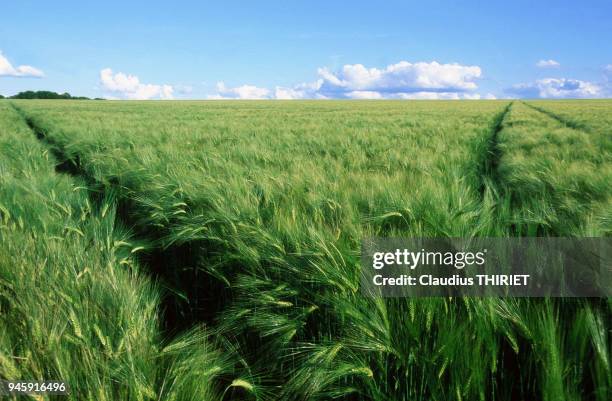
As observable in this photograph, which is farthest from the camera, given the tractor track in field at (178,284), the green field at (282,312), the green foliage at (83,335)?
the tractor track in field at (178,284)

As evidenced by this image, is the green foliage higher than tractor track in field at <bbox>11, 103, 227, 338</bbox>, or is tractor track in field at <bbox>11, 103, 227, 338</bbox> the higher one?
the green foliage

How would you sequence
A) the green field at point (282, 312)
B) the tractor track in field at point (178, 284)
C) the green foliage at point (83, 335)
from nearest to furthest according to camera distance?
the green foliage at point (83, 335) < the green field at point (282, 312) < the tractor track in field at point (178, 284)

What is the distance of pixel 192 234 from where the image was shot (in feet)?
7.73

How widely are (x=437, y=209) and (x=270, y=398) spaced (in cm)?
122

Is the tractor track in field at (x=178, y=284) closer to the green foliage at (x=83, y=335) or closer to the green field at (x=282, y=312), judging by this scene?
the green field at (x=282, y=312)

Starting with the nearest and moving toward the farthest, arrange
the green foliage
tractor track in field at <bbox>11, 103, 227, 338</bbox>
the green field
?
1. the green foliage
2. the green field
3. tractor track in field at <bbox>11, 103, 227, 338</bbox>

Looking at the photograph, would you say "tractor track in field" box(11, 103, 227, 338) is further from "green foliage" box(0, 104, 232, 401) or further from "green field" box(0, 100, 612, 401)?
"green foliage" box(0, 104, 232, 401)

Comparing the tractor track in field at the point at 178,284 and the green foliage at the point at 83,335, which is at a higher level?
the green foliage at the point at 83,335

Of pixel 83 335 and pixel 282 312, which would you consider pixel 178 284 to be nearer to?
pixel 282 312

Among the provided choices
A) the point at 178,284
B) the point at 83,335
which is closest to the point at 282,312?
the point at 83,335

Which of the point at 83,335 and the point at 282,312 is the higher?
the point at 83,335

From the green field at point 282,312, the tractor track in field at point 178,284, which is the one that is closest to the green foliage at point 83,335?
the green field at point 282,312

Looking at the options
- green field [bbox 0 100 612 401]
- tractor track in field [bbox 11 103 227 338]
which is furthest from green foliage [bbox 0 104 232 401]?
tractor track in field [bbox 11 103 227 338]

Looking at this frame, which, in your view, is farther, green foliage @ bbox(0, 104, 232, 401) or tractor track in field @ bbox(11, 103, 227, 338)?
tractor track in field @ bbox(11, 103, 227, 338)
